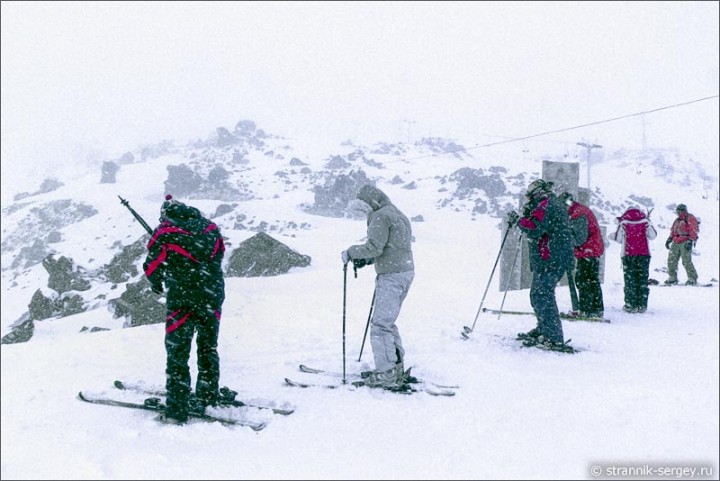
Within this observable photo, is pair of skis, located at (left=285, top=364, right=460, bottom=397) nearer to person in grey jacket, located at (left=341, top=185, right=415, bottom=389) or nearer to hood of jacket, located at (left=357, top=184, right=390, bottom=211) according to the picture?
person in grey jacket, located at (left=341, top=185, right=415, bottom=389)

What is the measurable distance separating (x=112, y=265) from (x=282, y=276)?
827 centimetres

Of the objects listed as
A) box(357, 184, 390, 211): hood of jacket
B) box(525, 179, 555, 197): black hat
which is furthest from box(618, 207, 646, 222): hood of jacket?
box(357, 184, 390, 211): hood of jacket

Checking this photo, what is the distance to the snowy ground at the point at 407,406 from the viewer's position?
3184mm

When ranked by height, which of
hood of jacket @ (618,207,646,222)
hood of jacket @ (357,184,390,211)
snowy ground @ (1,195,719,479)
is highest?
hood of jacket @ (357,184,390,211)

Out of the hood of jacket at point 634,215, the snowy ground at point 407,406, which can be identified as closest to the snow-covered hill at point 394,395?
the snowy ground at point 407,406

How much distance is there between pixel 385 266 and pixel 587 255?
4.37 meters

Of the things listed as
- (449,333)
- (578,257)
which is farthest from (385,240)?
(578,257)

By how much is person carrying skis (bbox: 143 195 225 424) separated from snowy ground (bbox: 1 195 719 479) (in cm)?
40

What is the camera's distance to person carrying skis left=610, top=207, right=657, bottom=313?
8.08 m

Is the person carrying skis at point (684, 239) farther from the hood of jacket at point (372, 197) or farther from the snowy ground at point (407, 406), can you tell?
the hood of jacket at point (372, 197)

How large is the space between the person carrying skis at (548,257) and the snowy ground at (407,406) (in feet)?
1.11

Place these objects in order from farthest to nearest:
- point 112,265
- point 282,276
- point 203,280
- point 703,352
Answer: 1. point 112,265
2. point 282,276
3. point 703,352
4. point 203,280

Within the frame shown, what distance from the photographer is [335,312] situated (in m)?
9.41

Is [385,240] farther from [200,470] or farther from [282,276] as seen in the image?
[282,276]
